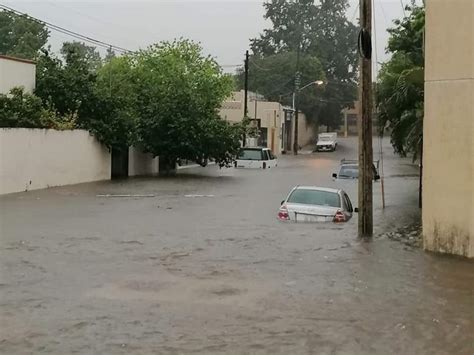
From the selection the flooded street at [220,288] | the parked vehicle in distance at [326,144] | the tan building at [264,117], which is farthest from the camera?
the parked vehicle in distance at [326,144]

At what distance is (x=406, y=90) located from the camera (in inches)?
942

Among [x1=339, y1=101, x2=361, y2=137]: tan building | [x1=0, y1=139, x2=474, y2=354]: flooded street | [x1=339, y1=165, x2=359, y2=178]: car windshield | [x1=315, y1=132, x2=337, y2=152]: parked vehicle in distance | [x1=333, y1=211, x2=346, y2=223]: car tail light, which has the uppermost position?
[x1=339, y1=101, x2=361, y2=137]: tan building

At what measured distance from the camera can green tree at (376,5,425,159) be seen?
75.5ft

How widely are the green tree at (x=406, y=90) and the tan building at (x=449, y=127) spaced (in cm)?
880

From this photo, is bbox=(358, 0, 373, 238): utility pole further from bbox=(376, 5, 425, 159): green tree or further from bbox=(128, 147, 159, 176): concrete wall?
bbox=(128, 147, 159, 176): concrete wall

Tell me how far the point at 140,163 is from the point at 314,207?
23247 millimetres

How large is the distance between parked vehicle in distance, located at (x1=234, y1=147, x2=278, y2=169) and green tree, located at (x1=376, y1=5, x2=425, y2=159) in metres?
13.7

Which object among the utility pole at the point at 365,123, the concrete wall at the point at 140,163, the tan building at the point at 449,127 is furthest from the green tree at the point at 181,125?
the tan building at the point at 449,127

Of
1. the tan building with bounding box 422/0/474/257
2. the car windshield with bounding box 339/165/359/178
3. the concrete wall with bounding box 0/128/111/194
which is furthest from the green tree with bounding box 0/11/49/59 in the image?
the tan building with bounding box 422/0/474/257

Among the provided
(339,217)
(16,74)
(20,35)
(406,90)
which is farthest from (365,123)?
(20,35)

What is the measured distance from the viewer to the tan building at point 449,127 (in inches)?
458

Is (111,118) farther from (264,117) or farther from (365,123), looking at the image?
(264,117)

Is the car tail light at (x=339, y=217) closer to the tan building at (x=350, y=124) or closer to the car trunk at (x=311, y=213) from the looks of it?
the car trunk at (x=311, y=213)

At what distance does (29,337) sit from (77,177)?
24112mm
